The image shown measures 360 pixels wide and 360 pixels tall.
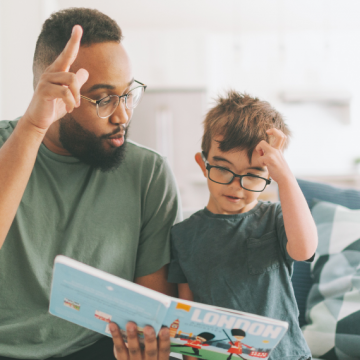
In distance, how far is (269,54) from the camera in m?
4.99

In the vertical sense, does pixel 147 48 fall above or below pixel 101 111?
above

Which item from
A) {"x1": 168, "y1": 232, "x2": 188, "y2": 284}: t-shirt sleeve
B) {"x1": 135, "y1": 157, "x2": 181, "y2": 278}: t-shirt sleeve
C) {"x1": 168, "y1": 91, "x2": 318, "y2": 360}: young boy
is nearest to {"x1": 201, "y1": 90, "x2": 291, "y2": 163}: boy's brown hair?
{"x1": 168, "y1": 91, "x2": 318, "y2": 360}: young boy

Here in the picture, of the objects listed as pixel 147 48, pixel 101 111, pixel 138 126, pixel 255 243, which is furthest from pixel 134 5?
pixel 255 243

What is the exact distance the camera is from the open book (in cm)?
69

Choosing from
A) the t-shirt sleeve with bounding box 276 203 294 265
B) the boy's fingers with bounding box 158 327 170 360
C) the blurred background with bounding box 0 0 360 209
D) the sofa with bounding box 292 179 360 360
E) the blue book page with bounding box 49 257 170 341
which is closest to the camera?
the blue book page with bounding box 49 257 170 341

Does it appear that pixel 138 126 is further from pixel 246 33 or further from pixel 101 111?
pixel 101 111

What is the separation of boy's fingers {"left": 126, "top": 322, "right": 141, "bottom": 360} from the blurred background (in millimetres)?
3664

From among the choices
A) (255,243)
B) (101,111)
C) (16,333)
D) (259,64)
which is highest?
(259,64)

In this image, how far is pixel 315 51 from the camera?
497cm

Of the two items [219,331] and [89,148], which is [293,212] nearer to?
[219,331]

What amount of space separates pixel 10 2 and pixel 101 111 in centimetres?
220

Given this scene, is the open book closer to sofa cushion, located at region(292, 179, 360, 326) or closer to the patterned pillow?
the patterned pillow

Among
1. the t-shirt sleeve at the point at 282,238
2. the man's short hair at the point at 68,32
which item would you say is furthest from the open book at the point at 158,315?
the man's short hair at the point at 68,32

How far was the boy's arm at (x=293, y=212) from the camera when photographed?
0.84 metres
